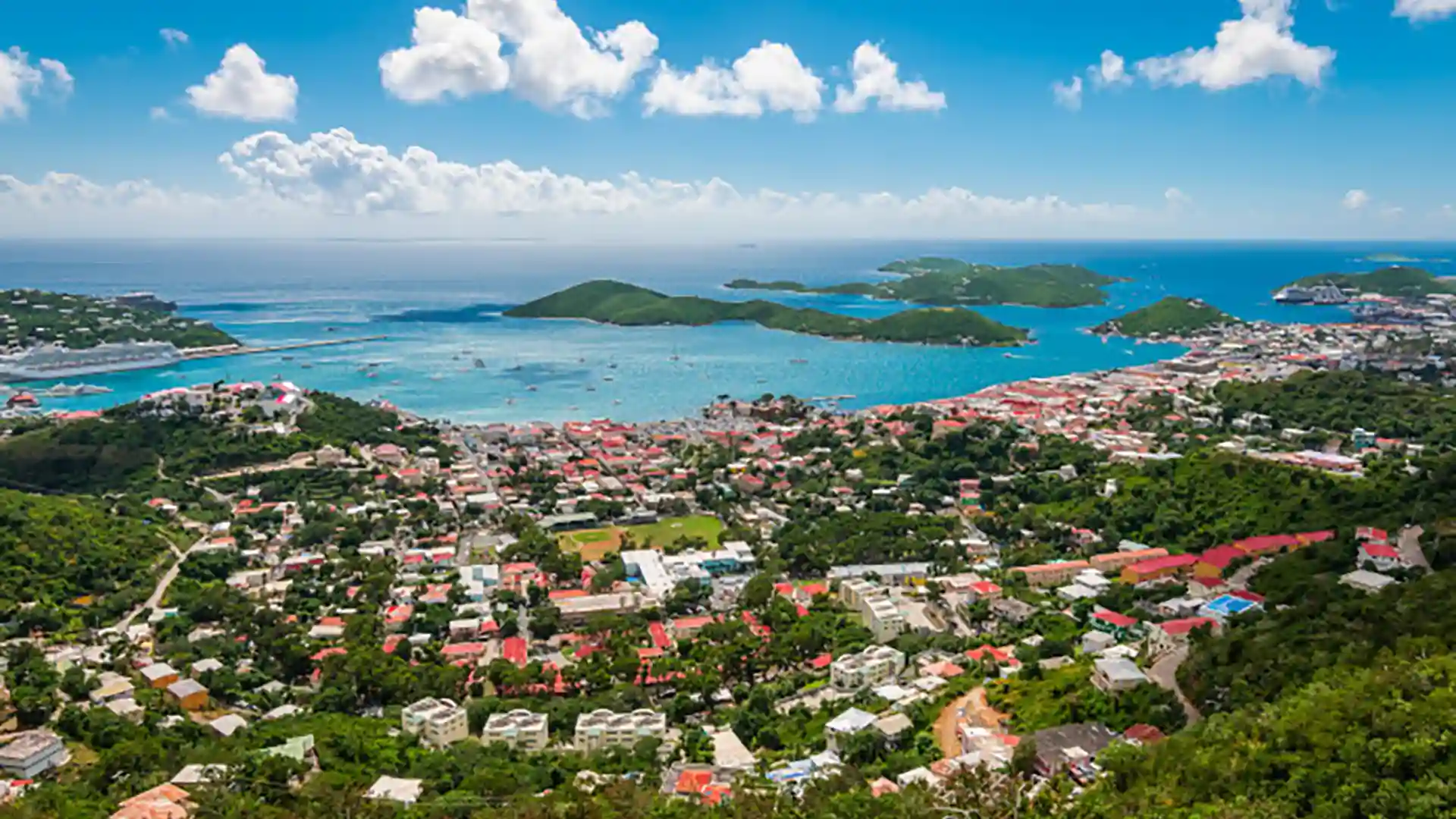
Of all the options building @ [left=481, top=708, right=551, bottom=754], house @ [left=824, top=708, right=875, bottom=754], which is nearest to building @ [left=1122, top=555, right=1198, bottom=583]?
house @ [left=824, top=708, right=875, bottom=754]

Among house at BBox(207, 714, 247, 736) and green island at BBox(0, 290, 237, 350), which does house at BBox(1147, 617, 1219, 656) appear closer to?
house at BBox(207, 714, 247, 736)

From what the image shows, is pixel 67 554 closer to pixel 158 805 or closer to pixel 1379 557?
pixel 158 805

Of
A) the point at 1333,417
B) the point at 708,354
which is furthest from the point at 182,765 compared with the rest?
the point at 708,354

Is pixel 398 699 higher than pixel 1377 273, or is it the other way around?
pixel 1377 273

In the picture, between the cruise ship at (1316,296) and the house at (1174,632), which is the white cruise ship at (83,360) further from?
the cruise ship at (1316,296)

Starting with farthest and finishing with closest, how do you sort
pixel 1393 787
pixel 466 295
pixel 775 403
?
pixel 466 295 < pixel 775 403 < pixel 1393 787

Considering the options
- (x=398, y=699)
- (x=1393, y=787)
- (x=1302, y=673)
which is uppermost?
(x=1393, y=787)

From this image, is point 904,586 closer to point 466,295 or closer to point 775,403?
point 775,403
